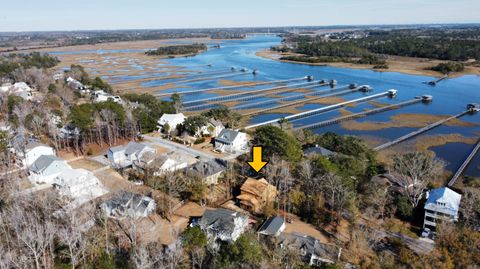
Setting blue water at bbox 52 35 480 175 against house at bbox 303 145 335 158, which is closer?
house at bbox 303 145 335 158

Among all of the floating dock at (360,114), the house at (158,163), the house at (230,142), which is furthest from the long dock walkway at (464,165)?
the house at (158,163)

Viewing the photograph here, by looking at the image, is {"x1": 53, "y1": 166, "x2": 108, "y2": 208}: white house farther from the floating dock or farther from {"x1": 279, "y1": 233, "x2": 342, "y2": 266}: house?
the floating dock

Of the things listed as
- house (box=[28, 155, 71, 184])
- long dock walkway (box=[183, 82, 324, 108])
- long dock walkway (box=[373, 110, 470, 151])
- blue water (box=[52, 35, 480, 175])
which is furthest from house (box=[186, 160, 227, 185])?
long dock walkway (box=[183, 82, 324, 108])

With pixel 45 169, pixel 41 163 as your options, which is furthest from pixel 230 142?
pixel 41 163

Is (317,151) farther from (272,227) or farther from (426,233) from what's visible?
(272,227)

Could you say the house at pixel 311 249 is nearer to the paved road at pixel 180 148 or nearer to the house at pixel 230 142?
the paved road at pixel 180 148
